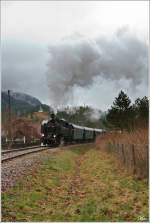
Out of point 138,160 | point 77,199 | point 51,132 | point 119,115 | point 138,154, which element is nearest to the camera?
point 77,199

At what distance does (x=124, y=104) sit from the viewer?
161 feet

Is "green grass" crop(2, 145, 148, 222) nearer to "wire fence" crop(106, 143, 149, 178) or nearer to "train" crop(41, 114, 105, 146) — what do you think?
"wire fence" crop(106, 143, 149, 178)

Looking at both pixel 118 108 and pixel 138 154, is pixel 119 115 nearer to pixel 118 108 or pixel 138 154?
pixel 118 108

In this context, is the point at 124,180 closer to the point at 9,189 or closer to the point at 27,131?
the point at 9,189

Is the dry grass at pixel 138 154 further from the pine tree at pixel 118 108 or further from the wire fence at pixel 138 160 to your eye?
the pine tree at pixel 118 108

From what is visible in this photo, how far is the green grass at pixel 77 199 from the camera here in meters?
9.48

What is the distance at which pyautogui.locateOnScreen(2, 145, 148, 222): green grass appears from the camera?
373 inches

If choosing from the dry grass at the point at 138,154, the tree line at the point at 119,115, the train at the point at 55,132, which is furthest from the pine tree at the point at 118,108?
the dry grass at the point at 138,154

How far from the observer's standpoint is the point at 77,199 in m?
11.8

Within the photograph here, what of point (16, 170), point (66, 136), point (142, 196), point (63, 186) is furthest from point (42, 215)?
point (66, 136)

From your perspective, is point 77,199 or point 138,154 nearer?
point 77,199

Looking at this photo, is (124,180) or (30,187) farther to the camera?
(124,180)

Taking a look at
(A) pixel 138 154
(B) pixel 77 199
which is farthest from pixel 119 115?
(B) pixel 77 199

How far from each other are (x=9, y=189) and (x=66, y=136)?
101 feet
